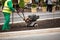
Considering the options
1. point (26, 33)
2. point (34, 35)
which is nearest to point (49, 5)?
point (26, 33)

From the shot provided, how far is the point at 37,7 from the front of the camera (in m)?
24.6

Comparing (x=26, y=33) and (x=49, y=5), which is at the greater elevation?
(x=26, y=33)

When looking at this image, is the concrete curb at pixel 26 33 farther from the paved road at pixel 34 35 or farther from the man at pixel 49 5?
the man at pixel 49 5

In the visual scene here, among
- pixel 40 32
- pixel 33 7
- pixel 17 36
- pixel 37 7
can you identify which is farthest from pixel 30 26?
pixel 37 7

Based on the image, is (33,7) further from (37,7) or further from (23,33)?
(23,33)

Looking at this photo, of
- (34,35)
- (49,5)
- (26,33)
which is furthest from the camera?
(49,5)

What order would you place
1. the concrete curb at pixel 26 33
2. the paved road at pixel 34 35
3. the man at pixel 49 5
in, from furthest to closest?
the man at pixel 49 5
the concrete curb at pixel 26 33
the paved road at pixel 34 35

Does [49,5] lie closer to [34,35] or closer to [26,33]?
[26,33]

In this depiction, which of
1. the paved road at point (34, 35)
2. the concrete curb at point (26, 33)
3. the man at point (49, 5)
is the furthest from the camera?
the man at point (49, 5)

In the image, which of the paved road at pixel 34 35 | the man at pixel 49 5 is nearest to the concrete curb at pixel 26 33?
the paved road at pixel 34 35

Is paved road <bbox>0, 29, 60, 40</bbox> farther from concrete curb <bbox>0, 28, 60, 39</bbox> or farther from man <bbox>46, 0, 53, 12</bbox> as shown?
man <bbox>46, 0, 53, 12</bbox>

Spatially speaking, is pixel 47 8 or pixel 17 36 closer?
pixel 17 36

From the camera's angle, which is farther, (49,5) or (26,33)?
(49,5)

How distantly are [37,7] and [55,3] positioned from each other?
7.46 feet
